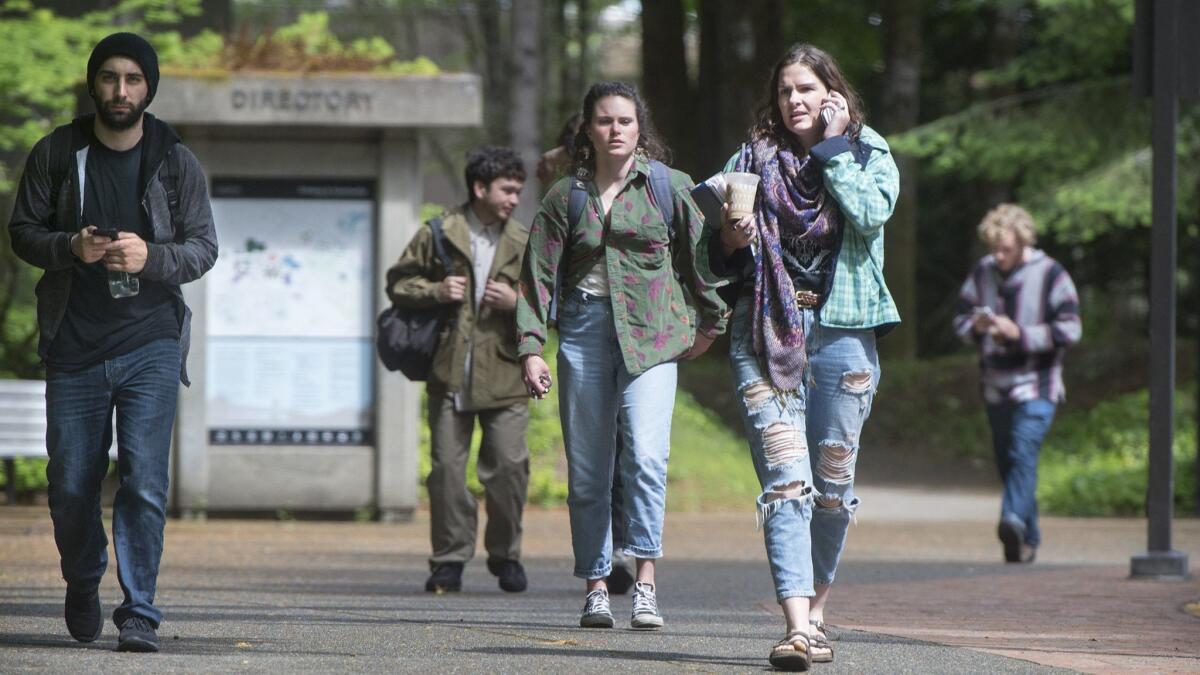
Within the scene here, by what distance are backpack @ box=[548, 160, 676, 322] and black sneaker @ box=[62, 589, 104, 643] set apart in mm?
1847

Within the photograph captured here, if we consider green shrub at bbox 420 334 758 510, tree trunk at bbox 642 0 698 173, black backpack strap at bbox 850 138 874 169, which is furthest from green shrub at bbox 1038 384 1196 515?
black backpack strap at bbox 850 138 874 169

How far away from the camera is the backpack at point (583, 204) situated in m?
6.74

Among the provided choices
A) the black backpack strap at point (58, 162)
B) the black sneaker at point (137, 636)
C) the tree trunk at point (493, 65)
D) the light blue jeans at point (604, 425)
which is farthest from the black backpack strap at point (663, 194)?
the tree trunk at point (493, 65)

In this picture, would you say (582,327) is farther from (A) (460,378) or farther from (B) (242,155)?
(B) (242,155)

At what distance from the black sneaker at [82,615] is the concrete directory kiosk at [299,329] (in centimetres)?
678

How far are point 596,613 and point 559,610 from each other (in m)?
0.89

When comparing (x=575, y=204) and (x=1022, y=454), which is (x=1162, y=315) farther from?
(x=575, y=204)

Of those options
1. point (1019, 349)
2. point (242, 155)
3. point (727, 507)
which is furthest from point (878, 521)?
point (242, 155)

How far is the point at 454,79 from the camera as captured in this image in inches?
494

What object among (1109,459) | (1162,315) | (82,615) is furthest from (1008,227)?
(1109,459)

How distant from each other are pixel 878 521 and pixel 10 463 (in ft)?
21.5

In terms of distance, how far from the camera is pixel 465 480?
8.48 metres

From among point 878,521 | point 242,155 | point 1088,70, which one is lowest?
point 878,521

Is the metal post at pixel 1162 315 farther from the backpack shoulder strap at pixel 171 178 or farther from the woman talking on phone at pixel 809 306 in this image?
the backpack shoulder strap at pixel 171 178
